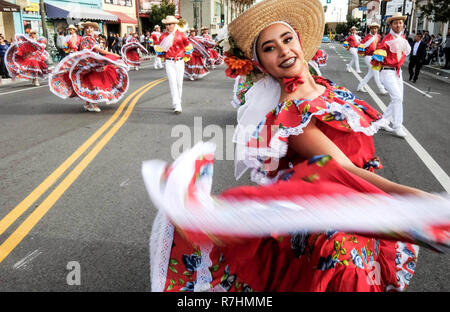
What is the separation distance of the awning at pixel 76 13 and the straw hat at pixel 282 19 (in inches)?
1121

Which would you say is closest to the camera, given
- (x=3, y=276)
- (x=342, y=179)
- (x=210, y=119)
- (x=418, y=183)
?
(x=342, y=179)

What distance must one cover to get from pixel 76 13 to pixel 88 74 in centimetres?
2285

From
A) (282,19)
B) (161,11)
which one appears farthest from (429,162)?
(161,11)

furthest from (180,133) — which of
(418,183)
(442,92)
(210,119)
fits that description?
(442,92)

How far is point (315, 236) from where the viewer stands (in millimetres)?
1515

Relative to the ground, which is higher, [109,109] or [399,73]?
[399,73]

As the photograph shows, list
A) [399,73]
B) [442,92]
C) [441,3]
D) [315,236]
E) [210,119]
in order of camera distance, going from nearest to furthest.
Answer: [315,236], [399,73], [210,119], [442,92], [441,3]

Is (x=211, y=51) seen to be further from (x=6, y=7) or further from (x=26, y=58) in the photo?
(x=6, y=7)

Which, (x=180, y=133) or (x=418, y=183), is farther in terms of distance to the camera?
(x=180, y=133)

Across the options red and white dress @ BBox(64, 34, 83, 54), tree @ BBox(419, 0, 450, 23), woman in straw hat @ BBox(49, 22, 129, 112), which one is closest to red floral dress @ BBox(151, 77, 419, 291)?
woman in straw hat @ BBox(49, 22, 129, 112)

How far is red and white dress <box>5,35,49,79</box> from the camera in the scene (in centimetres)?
1343

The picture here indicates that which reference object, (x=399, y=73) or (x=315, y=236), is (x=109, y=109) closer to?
(x=399, y=73)

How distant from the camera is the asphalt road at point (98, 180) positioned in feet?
9.23

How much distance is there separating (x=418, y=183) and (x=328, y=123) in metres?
3.37
